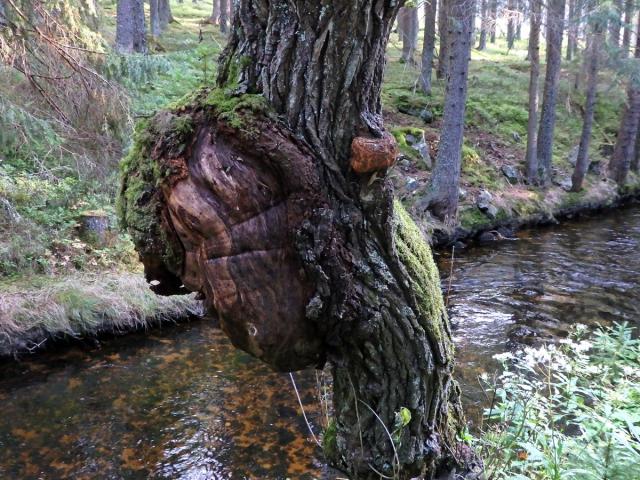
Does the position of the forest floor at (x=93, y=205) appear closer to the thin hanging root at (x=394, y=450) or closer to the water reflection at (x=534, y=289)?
the water reflection at (x=534, y=289)

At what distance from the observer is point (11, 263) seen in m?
7.56

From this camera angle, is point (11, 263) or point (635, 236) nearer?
point (11, 263)

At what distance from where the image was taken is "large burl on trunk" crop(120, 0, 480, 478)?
7.07 ft

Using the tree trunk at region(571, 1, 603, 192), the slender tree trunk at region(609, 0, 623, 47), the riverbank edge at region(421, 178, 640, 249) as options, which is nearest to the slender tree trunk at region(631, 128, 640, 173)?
the riverbank edge at region(421, 178, 640, 249)

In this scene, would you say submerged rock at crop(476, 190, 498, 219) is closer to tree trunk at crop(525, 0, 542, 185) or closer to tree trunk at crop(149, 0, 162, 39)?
tree trunk at crop(525, 0, 542, 185)

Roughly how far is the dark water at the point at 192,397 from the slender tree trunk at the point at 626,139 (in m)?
10.4

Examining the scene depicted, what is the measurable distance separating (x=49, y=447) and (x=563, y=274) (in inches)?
344

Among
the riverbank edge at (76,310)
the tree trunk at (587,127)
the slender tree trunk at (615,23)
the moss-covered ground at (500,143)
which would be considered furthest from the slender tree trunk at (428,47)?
the riverbank edge at (76,310)

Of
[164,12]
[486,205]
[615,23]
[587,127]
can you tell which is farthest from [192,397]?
[164,12]

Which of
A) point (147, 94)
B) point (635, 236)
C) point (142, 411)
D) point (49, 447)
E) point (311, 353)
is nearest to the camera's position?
point (311, 353)

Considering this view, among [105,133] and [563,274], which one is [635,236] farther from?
[105,133]

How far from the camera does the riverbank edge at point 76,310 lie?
259 inches

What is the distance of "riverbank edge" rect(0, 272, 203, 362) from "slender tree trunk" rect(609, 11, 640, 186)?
51.7 ft

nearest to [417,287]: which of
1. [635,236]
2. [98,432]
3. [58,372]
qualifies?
[98,432]
